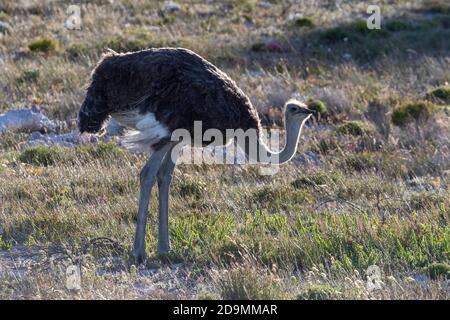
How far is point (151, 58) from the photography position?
711 centimetres

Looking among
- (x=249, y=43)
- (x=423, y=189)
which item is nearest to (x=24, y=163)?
(x=423, y=189)

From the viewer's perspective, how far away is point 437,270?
6.64 meters

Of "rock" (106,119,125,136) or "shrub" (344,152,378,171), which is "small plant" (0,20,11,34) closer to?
"rock" (106,119,125,136)

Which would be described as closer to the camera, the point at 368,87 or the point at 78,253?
the point at 78,253

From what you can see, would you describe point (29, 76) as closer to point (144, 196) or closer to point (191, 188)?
point (191, 188)

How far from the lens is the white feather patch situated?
22.7 feet

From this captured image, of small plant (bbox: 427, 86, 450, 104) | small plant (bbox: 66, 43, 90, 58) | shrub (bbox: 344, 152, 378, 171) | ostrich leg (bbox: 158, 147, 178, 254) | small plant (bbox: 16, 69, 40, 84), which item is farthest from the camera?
small plant (bbox: 66, 43, 90, 58)

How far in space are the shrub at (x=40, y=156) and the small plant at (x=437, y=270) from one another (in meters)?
4.95

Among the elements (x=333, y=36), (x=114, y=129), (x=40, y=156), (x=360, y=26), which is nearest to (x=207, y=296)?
(x=40, y=156)

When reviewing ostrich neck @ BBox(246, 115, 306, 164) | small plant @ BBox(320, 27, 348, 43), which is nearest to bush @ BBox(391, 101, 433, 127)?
ostrich neck @ BBox(246, 115, 306, 164)

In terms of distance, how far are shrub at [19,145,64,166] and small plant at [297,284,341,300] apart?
4.97m

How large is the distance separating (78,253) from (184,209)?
60.4 inches
